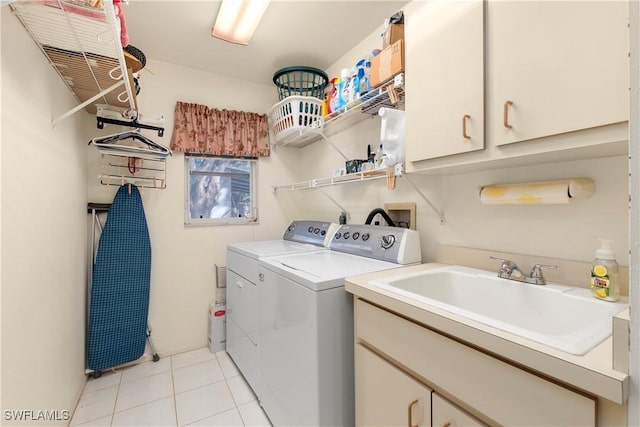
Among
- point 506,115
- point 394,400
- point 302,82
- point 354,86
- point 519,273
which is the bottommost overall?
point 394,400

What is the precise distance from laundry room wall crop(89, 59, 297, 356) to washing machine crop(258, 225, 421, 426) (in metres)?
1.12

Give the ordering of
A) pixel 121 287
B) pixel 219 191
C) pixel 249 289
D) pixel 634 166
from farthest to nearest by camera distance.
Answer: pixel 219 191, pixel 121 287, pixel 249 289, pixel 634 166

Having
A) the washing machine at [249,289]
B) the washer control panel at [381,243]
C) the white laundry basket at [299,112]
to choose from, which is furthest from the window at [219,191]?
the washer control panel at [381,243]

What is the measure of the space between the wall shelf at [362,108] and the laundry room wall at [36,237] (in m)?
1.51

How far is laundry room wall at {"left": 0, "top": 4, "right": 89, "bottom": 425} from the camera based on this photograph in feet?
3.36

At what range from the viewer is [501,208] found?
1335 mm

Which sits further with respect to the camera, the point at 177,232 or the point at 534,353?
the point at 177,232

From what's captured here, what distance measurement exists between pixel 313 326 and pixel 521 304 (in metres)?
0.85

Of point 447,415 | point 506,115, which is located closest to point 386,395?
point 447,415

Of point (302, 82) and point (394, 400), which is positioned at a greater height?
point (302, 82)

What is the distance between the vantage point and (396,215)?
1.94 meters

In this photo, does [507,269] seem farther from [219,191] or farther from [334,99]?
[219,191]

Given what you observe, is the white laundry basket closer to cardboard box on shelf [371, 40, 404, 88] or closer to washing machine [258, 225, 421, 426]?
cardboard box on shelf [371, 40, 404, 88]

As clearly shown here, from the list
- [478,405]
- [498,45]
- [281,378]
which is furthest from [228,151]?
[478,405]
